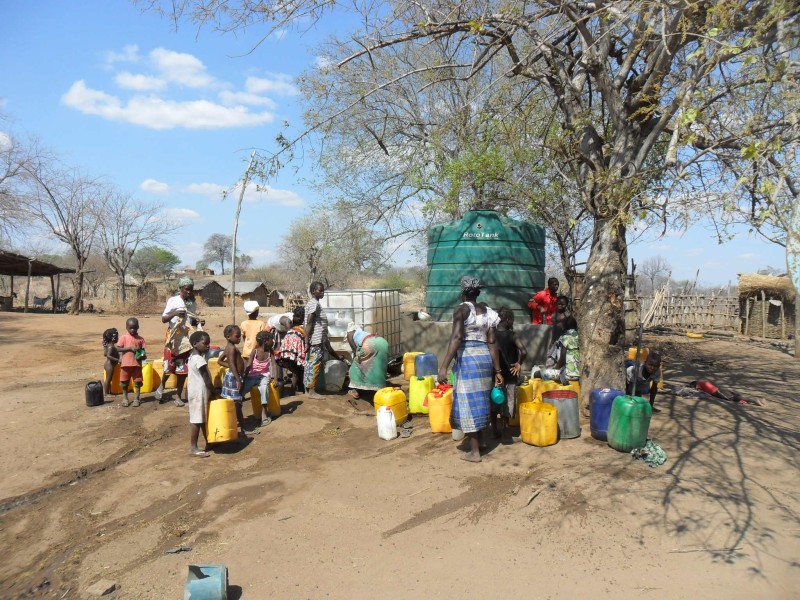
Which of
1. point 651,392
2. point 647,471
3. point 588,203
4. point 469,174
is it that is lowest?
point 647,471

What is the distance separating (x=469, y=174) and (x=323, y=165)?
518cm

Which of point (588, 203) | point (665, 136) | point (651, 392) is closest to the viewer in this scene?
point (588, 203)

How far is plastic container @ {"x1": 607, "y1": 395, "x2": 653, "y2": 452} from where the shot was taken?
480 cm

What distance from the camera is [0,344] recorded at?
45.4 feet

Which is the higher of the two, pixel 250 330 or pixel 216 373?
pixel 250 330

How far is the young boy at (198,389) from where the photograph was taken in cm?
530

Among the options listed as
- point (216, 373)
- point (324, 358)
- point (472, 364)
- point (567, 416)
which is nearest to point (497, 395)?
point (472, 364)

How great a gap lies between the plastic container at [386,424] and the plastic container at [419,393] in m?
0.78

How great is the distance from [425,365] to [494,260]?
2350 millimetres

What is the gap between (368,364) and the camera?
23.2ft

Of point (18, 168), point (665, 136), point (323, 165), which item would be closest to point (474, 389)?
point (665, 136)

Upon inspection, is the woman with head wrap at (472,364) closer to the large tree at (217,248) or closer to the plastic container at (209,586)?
the plastic container at (209,586)

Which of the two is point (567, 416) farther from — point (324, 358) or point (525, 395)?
point (324, 358)

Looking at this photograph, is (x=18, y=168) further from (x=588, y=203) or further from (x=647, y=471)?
(x=647, y=471)
